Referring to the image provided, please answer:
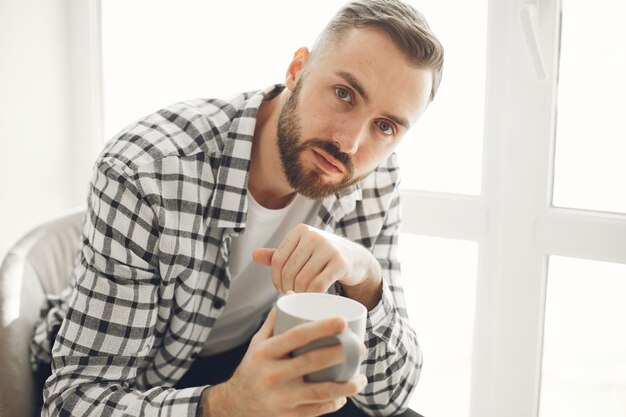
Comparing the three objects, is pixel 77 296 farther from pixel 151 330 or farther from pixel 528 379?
pixel 528 379

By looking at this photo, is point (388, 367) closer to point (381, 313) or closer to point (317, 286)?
point (381, 313)

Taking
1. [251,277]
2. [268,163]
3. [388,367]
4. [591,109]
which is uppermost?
[591,109]

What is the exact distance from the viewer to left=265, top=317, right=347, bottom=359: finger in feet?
2.30

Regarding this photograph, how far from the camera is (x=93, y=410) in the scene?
1.00 meters

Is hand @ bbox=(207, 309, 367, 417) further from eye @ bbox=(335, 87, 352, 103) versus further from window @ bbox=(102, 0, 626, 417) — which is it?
window @ bbox=(102, 0, 626, 417)

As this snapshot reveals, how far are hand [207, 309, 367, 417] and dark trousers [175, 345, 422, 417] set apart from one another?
0.45m

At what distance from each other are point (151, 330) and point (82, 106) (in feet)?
4.30

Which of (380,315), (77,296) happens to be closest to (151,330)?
(77,296)

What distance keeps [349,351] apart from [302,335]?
0.18 feet

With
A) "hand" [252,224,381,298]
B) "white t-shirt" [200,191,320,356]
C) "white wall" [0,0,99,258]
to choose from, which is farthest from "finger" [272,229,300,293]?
"white wall" [0,0,99,258]

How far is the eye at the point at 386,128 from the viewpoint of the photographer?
3.92 ft

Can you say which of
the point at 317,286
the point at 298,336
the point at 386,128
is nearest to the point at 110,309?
the point at 317,286

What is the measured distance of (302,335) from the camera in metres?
0.71

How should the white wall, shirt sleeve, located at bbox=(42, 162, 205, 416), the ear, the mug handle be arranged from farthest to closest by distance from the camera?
the white wall
the ear
shirt sleeve, located at bbox=(42, 162, 205, 416)
the mug handle
